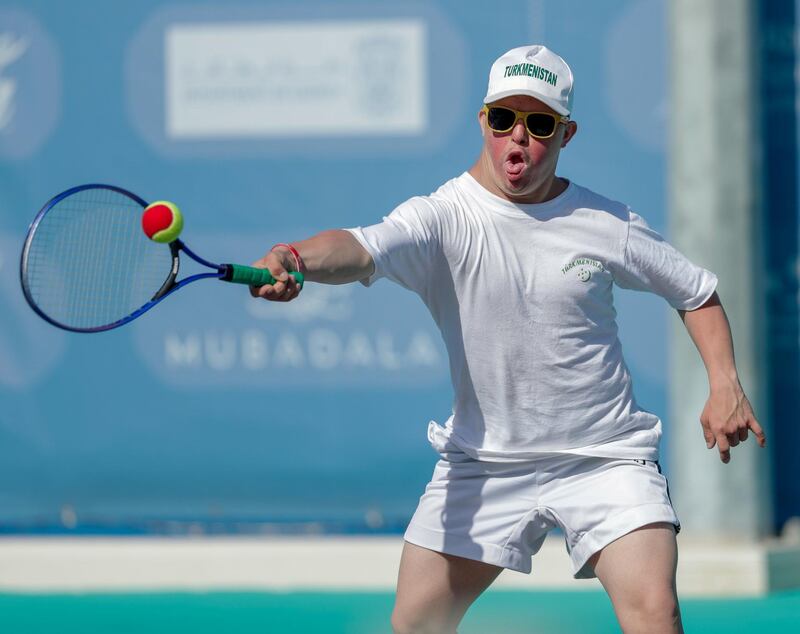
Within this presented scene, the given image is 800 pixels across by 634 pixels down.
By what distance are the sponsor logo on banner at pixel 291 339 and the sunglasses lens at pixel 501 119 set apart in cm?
354

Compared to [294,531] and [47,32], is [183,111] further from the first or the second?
[294,531]

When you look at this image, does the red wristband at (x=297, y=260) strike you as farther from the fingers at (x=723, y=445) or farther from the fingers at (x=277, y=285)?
the fingers at (x=723, y=445)

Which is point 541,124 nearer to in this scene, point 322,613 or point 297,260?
point 297,260

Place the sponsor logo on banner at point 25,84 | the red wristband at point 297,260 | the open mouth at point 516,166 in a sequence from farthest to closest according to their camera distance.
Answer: the sponsor logo on banner at point 25,84 → the open mouth at point 516,166 → the red wristband at point 297,260

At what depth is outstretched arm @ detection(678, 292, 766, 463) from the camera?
Result: 3.98 metres

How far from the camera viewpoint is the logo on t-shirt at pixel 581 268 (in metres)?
4.03

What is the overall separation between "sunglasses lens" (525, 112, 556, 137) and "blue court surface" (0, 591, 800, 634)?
2929 mm

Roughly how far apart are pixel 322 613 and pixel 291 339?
1.53 m

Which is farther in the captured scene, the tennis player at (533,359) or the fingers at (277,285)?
the tennis player at (533,359)

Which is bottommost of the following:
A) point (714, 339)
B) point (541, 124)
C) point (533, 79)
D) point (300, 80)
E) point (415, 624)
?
point (415, 624)

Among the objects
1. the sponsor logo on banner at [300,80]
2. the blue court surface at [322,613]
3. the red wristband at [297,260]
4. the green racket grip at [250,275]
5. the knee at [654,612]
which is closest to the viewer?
the green racket grip at [250,275]

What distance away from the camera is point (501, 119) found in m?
4.02

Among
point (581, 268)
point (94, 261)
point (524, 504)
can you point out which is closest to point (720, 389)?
point (581, 268)

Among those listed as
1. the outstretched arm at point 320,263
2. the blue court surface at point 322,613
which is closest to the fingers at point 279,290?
the outstretched arm at point 320,263
